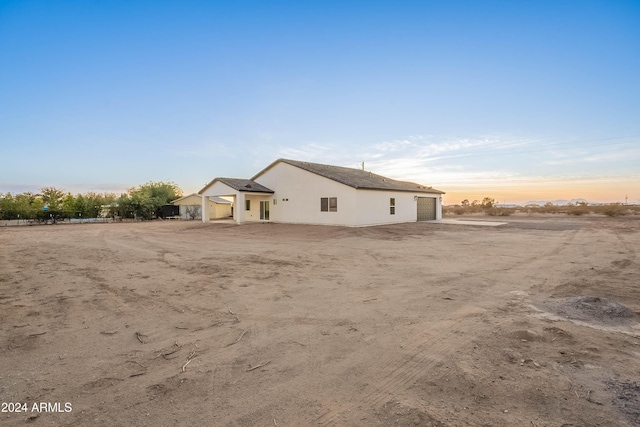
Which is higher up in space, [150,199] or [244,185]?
[244,185]

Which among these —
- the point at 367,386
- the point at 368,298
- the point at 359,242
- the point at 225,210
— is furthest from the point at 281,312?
the point at 225,210

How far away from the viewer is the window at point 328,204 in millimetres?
22355

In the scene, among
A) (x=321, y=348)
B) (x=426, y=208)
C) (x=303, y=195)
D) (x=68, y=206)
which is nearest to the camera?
(x=321, y=348)

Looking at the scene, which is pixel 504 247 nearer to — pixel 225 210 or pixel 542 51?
pixel 542 51

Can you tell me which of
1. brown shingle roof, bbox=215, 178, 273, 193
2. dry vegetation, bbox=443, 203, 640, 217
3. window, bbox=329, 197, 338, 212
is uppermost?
brown shingle roof, bbox=215, 178, 273, 193

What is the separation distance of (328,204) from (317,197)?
3.94ft

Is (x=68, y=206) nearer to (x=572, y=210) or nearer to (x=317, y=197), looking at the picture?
(x=317, y=197)

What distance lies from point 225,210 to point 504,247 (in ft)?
107

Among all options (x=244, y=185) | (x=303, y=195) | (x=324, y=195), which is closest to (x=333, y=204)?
(x=324, y=195)

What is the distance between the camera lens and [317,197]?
23.4 meters

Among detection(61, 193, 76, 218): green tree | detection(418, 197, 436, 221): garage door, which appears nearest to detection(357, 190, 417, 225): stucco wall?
detection(418, 197, 436, 221): garage door

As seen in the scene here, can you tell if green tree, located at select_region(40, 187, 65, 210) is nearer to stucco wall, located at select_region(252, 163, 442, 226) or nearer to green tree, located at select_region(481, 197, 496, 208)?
stucco wall, located at select_region(252, 163, 442, 226)

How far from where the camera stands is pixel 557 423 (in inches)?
87.4

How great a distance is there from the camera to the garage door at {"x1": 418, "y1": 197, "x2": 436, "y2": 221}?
2906cm
